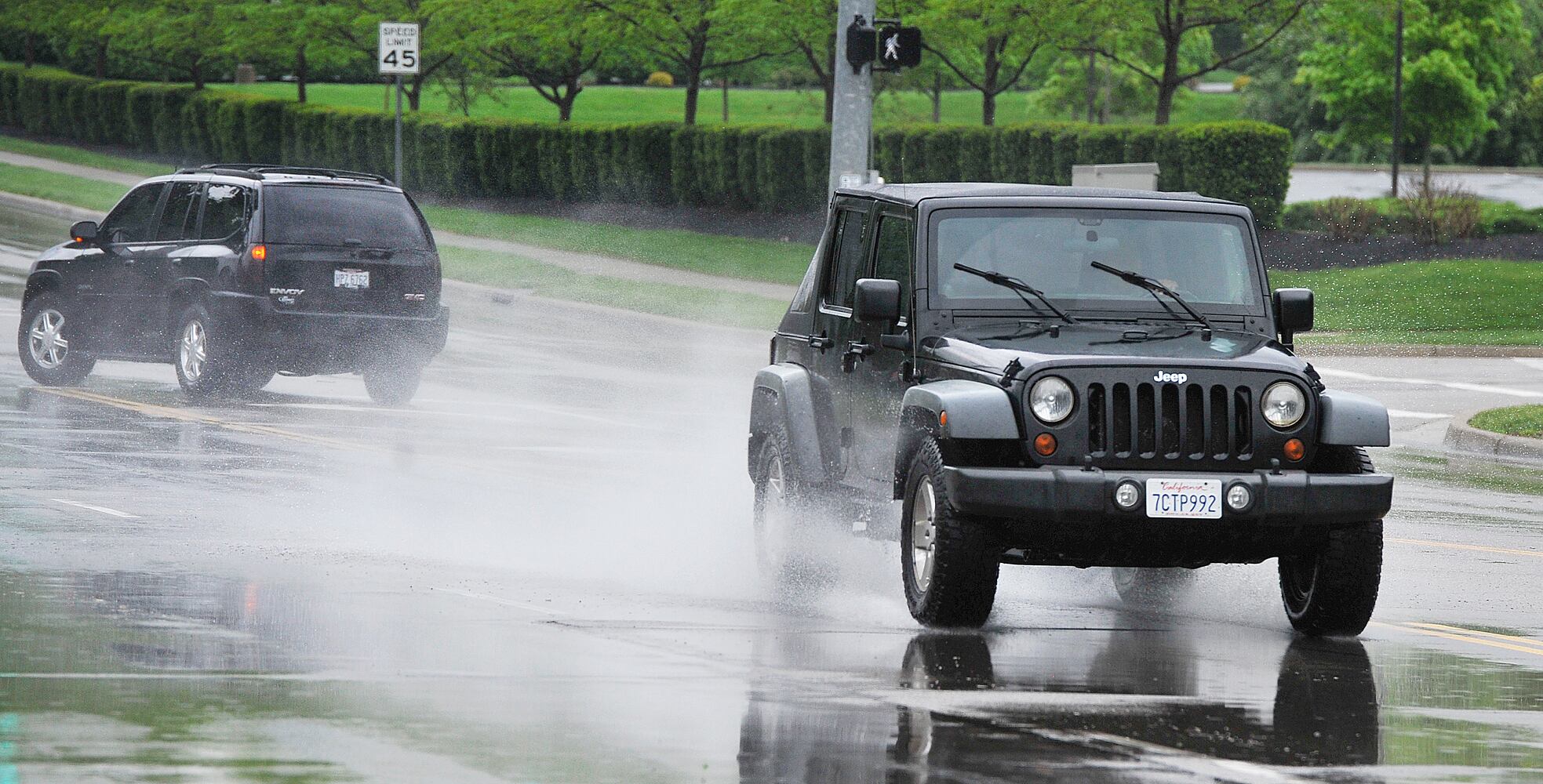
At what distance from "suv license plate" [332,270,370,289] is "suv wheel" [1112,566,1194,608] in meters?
9.42

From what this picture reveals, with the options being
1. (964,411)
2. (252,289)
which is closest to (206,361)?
(252,289)

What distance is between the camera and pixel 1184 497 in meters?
8.96

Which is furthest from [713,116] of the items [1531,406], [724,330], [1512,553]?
[1512,553]

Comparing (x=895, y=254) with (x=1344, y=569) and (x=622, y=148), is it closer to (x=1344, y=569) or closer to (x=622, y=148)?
(x=1344, y=569)

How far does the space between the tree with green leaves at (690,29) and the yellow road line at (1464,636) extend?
29.0m

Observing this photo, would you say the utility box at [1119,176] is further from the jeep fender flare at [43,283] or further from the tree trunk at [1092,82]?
the tree trunk at [1092,82]

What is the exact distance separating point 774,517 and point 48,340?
34.4ft

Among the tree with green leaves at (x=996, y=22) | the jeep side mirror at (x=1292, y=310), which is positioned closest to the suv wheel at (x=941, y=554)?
the jeep side mirror at (x=1292, y=310)

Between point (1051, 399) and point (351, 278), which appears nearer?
point (1051, 399)

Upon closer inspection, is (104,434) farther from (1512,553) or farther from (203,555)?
(1512,553)

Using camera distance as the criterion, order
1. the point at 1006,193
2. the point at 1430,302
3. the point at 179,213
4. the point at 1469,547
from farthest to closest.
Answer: the point at 1430,302 < the point at 179,213 < the point at 1469,547 < the point at 1006,193

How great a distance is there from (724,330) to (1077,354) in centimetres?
1856

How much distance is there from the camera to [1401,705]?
26.5ft

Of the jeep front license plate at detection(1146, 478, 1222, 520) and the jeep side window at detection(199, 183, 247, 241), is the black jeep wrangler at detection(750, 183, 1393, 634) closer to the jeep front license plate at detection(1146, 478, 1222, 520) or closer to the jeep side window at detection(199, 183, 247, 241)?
the jeep front license plate at detection(1146, 478, 1222, 520)
